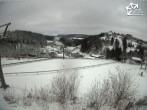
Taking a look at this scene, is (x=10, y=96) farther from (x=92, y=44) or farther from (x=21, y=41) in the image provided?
(x=92, y=44)

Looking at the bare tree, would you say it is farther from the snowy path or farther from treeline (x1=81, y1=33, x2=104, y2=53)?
treeline (x1=81, y1=33, x2=104, y2=53)

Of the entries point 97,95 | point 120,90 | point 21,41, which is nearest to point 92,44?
point 21,41

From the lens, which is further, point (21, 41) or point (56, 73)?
point (56, 73)

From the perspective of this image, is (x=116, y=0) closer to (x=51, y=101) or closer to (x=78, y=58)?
(x=78, y=58)

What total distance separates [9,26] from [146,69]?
117 inches

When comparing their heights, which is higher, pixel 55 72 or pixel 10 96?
pixel 55 72

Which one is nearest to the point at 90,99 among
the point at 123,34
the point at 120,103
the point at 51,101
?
the point at 120,103

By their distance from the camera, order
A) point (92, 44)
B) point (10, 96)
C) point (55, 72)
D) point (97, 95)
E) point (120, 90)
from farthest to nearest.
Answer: point (120, 90) < point (97, 95) < point (55, 72) < point (10, 96) < point (92, 44)

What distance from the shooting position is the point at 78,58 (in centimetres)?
281

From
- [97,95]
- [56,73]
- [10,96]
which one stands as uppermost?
[56,73]

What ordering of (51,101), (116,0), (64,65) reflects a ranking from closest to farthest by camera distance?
(116,0) < (64,65) < (51,101)

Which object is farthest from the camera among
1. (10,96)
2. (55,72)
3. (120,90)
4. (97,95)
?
(120,90)

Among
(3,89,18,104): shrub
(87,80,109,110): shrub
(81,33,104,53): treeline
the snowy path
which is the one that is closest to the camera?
(81,33,104,53): treeline

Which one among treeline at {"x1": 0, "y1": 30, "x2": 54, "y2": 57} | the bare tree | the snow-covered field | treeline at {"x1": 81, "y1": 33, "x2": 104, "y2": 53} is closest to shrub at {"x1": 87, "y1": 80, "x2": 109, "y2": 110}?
the bare tree
